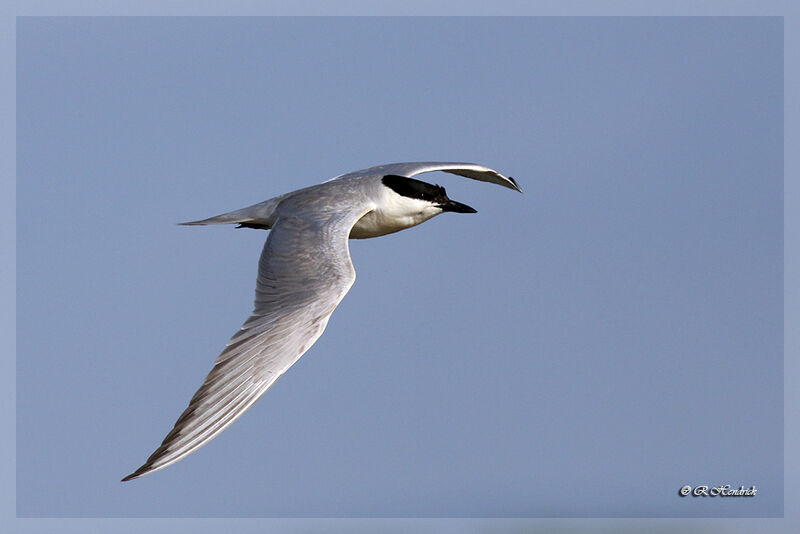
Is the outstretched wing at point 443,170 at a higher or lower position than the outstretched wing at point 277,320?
higher

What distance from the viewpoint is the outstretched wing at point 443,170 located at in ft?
31.8

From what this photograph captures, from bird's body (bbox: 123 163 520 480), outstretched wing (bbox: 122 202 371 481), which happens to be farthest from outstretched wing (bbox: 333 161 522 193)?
outstretched wing (bbox: 122 202 371 481)

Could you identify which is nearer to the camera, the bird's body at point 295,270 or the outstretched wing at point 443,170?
the bird's body at point 295,270

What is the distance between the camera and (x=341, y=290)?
7109mm

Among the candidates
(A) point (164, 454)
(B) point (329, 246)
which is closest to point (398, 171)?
(B) point (329, 246)

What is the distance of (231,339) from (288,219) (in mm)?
1654

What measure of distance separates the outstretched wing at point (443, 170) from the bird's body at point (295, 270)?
0.01 m

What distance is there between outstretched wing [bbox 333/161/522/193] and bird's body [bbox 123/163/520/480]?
0.01 meters

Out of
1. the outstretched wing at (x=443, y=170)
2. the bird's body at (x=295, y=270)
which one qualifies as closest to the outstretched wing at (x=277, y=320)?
the bird's body at (x=295, y=270)

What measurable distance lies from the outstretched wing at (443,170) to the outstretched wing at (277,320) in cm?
146

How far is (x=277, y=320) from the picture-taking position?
693 centimetres

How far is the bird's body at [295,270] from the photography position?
249 inches

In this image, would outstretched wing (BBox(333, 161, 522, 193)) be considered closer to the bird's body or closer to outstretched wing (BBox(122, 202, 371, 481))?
the bird's body

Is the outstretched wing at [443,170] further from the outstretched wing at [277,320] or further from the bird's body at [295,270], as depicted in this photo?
the outstretched wing at [277,320]
